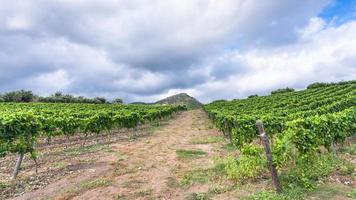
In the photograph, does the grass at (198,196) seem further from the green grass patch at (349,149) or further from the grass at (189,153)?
the green grass patch at (349,149)

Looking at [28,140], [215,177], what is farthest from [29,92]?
[215,177]

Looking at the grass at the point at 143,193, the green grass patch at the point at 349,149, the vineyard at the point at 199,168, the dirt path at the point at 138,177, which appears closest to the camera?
the vineyard at the point at 199,168

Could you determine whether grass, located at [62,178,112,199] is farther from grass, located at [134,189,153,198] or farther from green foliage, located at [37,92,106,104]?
green foliage, located at [37,92,106,104]

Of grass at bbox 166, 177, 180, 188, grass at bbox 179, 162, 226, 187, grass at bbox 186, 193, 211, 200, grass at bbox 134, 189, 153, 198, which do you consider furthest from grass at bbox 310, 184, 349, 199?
grass at bbox 134, 189, 153, 198

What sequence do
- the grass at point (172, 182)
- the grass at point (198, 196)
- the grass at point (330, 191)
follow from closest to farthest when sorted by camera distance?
the grass at point (330, 191)
the grass at point (198, 196)
the grass at point (172, 182)

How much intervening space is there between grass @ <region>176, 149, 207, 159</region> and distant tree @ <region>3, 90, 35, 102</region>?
209ft

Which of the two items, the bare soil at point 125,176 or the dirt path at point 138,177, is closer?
the bare soil at point 125,176

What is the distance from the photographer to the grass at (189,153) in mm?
17766

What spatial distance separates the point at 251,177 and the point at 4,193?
8.44m

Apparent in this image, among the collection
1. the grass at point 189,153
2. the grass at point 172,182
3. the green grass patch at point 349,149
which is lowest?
the grass at point 172,182

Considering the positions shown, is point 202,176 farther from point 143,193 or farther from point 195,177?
point 143,193

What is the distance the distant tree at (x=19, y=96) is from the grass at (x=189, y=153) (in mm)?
63845

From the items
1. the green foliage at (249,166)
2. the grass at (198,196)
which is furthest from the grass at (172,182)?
the green foliage at (249,166)

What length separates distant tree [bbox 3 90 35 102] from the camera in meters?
73.9
